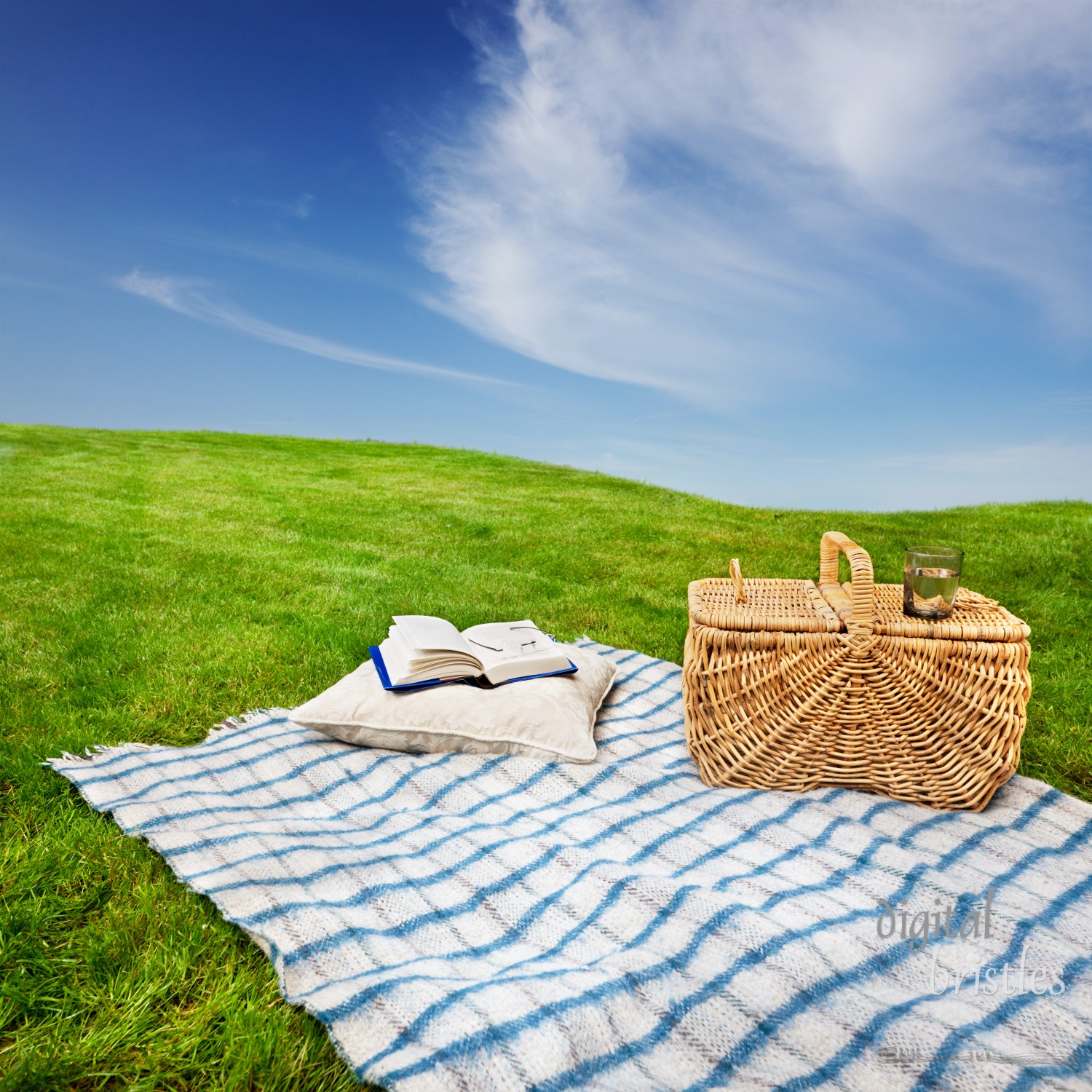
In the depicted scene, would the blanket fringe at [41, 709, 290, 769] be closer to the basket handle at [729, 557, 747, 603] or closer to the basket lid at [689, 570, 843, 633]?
→ the basket lid at [689, 570, 843, 633]

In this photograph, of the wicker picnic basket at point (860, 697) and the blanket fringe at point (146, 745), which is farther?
the blanket fringe at point (146, 745)

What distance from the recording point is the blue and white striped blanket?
1459 millimetres

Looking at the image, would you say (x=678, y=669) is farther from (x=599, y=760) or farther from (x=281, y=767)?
(x=281, y=767)

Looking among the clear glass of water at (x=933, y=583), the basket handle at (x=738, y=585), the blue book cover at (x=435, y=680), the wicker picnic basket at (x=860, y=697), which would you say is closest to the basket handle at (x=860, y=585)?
the wicker picnic basket at (x=860, y=697)

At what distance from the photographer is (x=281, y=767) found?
282cm

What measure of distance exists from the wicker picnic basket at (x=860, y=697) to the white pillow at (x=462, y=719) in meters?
0.51

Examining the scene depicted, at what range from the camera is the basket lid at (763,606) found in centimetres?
254

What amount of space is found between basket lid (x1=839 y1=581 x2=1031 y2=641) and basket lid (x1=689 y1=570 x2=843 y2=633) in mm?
124

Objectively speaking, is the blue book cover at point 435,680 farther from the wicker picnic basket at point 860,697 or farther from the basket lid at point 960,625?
the basket lid at point 960,625

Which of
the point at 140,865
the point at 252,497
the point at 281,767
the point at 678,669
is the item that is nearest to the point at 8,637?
the point at 281,767

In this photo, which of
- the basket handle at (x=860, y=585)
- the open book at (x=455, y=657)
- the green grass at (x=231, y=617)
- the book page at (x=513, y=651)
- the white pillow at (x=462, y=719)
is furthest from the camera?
the book page at (x=513, y=651)

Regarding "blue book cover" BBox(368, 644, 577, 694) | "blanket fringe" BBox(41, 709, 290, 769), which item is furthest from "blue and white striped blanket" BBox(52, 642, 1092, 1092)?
"blue book cover" BBox(368, 644, 577, 694)

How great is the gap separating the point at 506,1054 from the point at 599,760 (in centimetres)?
149

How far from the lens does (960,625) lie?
2488mm
